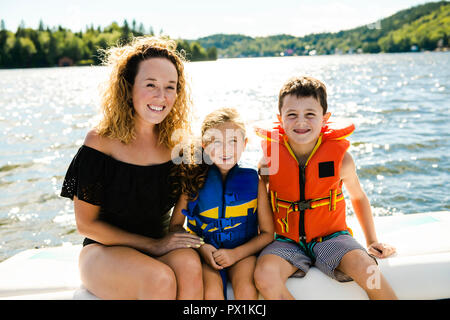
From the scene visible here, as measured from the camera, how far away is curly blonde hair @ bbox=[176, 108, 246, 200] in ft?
7.41

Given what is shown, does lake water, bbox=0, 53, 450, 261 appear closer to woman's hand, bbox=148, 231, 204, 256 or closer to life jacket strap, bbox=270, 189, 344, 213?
life jacket strap, bbox=270, 189, 344, 213

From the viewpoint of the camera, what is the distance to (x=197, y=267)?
6.50ft

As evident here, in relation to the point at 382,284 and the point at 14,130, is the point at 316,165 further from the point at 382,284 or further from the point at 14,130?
the point at 14,130

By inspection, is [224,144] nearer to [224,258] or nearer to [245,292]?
[224,258]

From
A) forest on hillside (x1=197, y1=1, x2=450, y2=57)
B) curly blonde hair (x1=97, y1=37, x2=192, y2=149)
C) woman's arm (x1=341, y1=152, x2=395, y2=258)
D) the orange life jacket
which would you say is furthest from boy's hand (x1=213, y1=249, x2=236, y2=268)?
forest on hillside (x1=197, y1=1, x2=450, y2=57)

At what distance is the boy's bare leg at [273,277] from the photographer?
6.45ft

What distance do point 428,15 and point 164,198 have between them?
100 m

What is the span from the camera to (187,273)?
6.39 ft

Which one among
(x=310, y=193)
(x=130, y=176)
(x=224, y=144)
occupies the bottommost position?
(x=310, y=193)

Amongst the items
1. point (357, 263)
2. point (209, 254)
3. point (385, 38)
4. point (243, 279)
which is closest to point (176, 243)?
point (209, 254)

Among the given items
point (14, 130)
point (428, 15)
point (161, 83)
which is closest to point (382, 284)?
point (161, 83)

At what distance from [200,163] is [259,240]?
564 millimetres

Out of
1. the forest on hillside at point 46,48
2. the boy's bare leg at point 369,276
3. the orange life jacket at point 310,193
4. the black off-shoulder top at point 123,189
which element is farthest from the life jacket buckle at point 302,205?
the forest on hillside at point 46,48
